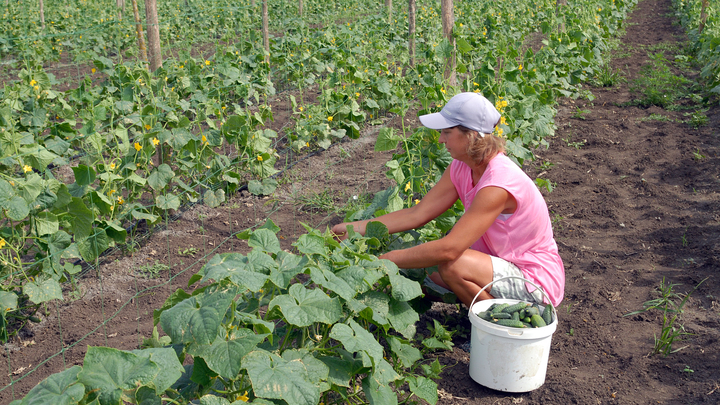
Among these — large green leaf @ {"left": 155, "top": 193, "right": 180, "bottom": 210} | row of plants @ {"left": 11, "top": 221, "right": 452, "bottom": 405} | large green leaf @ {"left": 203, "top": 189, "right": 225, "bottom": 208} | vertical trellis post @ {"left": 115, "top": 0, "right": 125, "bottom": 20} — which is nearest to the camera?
row of plants @ {"left": 11, "top": 221, "right": 452, "bottom": 405}

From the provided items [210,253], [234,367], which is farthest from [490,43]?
[234,367]

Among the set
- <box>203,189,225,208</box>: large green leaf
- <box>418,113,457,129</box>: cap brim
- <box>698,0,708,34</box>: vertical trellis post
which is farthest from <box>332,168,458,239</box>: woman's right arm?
<box>698,0,708,34</box>: vertical trellis post

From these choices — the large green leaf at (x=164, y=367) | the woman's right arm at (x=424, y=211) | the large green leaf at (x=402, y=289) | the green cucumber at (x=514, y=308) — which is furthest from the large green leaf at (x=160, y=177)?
the large green leaf at (x=164, y=367)

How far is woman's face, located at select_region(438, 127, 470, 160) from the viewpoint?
9.62 ft

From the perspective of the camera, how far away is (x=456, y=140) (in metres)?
2.96

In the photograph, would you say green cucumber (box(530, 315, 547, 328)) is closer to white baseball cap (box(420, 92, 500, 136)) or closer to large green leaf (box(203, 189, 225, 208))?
white baseball cap (box(420, 92, 500, 136))

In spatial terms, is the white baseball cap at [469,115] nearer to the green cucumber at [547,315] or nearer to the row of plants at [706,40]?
the green cucumber at [547,315]

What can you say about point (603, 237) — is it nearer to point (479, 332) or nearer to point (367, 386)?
point (479, 332)

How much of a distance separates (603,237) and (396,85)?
3.81 m

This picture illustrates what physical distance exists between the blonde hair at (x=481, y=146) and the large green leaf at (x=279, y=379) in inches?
55.2

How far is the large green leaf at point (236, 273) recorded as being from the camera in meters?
1.98

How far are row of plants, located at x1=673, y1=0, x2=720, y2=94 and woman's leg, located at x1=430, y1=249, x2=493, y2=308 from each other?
19.9 ft

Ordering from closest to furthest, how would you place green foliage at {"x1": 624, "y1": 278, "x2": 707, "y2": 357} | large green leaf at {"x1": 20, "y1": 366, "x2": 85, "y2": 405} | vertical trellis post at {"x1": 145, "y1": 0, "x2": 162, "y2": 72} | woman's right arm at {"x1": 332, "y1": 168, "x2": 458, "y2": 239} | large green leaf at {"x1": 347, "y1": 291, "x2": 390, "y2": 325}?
large green leaf at {"x1": 20, "y1": 366, "x2": 85, "y2": 405}
large green leaf at {"x1": 347, "y1": 291, "x2": 390, "y2": 325}
green foliage at {"x1": 624, "y1": 278, "x2": 707, "y2": 357}
woman's right arm at {"x1": 332, "y1": 168, "x2": 458, "y2": 239}
vertical trellis post at {"x1": 145, "y1": 0, "x2": 162, "y2": 72}

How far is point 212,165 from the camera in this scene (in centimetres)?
512
